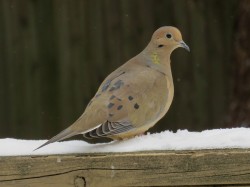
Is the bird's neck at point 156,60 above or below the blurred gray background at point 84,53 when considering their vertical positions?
below

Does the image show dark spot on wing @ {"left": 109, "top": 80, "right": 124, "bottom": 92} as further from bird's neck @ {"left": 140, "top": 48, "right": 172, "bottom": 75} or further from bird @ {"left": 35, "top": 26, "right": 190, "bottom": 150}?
bird's neck @ {"left": 140, "top": 48, "right": 172, "bottom": 75}

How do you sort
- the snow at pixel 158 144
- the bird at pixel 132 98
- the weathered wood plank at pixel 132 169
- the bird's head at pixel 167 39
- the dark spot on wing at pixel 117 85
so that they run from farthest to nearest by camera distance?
the bird's head at pixel 167 39 < the dark spot on wing at pixel 117 85 < the bird at pixel 132 98 < the snow at pixel 158 144 < the weathered wood plank at pixel 132 169

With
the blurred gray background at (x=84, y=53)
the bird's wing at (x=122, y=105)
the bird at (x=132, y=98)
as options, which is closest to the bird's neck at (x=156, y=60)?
the bird at (x=132, y=98)

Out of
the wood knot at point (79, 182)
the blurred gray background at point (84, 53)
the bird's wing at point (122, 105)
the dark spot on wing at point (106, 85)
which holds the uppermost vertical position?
the blurred gray background at point (84, 53)

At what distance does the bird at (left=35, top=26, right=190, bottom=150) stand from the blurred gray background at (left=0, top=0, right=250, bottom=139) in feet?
11.9

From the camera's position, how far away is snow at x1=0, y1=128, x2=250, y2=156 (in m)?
3.03

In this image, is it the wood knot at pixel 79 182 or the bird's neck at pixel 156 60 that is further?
the bird's neck at pixel 156 60

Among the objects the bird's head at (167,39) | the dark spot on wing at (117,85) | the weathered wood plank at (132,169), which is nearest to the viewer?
the weathered wood plank at (132,169)

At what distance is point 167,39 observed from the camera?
13.1 feet

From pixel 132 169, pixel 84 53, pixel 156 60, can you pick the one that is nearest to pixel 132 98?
pixel 156 60

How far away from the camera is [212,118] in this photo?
7758 millimetres

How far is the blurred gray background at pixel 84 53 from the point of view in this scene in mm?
7617

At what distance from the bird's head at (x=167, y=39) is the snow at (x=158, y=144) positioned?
765 mm

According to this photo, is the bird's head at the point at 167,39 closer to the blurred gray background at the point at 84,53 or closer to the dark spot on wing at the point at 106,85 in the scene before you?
the dark spot on wing at the point at 106,85
